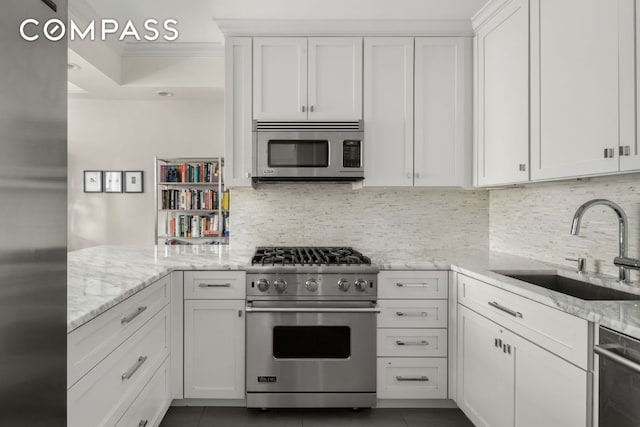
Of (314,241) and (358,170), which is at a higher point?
(358,170)

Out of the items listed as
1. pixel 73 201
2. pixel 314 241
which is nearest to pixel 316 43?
pixel 314 241

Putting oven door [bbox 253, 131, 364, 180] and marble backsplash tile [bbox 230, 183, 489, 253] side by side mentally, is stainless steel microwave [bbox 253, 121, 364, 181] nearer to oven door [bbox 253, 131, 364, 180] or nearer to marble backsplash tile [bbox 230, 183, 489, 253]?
oven door [bbox 253, 131, 364, 180]

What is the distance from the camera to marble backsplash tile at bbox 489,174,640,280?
1920 millimetres

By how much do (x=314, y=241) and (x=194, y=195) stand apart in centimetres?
272

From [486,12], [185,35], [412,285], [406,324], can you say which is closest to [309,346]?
[406,324]

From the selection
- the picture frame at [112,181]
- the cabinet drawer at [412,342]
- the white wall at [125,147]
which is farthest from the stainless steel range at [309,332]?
the picture frame at [112,181]

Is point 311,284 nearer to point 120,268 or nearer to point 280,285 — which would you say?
point 280,285

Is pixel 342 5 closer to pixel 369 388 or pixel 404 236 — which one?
pixel 404 236

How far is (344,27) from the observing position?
8.91 feet

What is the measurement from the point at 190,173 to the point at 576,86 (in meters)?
4.45

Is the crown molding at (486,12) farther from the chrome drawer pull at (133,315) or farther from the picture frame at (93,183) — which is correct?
the picture frame at (93,183)

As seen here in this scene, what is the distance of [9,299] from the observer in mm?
631

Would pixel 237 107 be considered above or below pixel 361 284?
above

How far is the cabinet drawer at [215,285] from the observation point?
7.89ft
